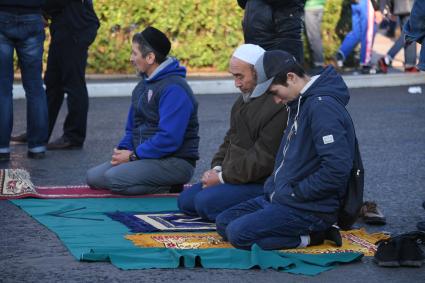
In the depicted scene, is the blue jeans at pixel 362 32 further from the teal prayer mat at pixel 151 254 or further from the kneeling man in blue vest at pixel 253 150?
the teal prayer mat at pixel 151 254

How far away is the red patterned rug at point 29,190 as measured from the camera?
324 inches

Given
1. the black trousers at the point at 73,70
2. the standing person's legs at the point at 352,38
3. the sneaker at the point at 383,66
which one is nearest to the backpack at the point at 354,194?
the black trousers at the point at 73,70

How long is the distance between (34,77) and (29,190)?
193cm

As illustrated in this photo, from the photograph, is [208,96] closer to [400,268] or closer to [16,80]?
[16,80]

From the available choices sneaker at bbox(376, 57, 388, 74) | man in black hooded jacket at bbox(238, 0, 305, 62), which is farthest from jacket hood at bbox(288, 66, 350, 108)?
sneaker at bbox(376, 57, 388, 74)

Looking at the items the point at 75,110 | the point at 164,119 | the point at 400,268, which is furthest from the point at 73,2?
the point at 400,268

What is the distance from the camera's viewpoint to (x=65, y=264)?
Result: 6.16 metres

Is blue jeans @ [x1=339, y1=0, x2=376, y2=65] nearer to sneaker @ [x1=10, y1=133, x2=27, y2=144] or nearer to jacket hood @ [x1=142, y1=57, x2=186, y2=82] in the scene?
sneaker @ [x1=10, y1=133, x2=27, y2=144]

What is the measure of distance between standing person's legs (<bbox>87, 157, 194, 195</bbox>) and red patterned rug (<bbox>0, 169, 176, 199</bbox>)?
0.07m

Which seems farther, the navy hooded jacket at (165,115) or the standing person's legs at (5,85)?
the standing person's legs at (5,85)

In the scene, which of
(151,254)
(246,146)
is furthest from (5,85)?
(151,254)

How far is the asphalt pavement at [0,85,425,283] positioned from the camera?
593 centimetres

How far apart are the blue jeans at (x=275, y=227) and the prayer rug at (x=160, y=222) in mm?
700

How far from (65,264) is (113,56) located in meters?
10.1
